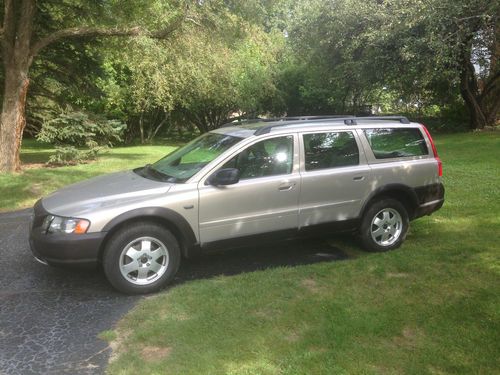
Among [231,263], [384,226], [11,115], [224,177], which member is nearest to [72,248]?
[224,177]

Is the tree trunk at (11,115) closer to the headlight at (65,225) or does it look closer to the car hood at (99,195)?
the car hood at (99,195)

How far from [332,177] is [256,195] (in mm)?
1017

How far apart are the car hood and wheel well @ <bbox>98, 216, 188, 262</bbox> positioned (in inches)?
8.0

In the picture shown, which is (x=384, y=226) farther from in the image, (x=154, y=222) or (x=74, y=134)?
(x=74, y=134)

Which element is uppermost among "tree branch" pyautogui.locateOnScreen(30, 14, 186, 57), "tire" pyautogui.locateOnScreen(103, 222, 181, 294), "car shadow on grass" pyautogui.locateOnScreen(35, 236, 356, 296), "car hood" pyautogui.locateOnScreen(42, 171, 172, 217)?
"tree branch" pyautogui.locateOnScreen(30, 14, 186, 57)

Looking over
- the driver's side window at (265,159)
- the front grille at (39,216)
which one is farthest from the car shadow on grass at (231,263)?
the driver's side window at (265,159)

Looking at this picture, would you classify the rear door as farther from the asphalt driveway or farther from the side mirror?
the side mirror

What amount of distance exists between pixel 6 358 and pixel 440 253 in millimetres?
4709

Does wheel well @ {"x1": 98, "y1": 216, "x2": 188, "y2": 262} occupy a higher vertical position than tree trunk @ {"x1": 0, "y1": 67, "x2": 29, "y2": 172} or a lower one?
lower

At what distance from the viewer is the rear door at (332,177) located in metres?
5.48

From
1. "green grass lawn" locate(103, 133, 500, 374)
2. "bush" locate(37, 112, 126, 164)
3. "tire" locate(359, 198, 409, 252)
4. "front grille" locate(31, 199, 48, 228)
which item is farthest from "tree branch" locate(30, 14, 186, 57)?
"green grass lawn" locate(103, 133, 500, 374)

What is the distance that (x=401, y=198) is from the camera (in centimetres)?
609

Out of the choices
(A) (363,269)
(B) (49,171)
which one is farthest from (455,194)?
(B) (49,171)

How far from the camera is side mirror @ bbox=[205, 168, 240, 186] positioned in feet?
16.2
